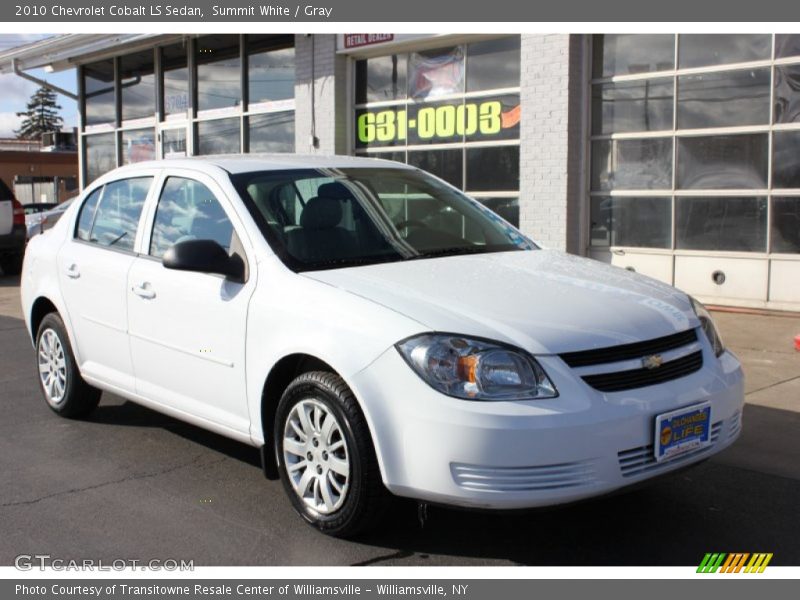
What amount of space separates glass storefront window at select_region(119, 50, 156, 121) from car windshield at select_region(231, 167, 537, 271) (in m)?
14.1

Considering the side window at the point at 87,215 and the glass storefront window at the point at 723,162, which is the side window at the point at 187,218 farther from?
the glass storefront window at the point at 723,162

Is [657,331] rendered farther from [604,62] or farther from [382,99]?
[382,99]

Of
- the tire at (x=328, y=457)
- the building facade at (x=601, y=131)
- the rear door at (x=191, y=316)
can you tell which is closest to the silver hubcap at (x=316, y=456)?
the tire at (x=328, y=457)

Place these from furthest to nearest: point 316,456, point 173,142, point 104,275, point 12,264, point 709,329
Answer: point 173,142 → point 12,264 → point 104,275 → point 709,329 → point 316,456

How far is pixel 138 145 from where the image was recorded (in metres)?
19.1

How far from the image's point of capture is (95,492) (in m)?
4.95

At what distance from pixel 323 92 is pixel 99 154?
8.09 meters

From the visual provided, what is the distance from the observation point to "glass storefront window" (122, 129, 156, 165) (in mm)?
18656

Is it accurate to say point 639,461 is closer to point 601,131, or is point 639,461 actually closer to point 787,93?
point 787,93

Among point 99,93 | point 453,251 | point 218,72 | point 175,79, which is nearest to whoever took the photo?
point 453,251

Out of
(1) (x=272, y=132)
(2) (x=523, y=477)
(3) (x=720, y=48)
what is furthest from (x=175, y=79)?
(2) (x=523, y=477)

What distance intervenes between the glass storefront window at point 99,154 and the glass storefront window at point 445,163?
28.6 feet

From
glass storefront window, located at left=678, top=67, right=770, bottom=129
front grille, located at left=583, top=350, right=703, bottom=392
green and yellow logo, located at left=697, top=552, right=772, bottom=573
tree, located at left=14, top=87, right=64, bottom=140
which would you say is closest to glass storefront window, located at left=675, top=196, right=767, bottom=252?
glass storefront window, located at left=678, top=67, right=770, bottom=129

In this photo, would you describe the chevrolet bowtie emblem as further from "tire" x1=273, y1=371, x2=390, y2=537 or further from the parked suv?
the parked suv
